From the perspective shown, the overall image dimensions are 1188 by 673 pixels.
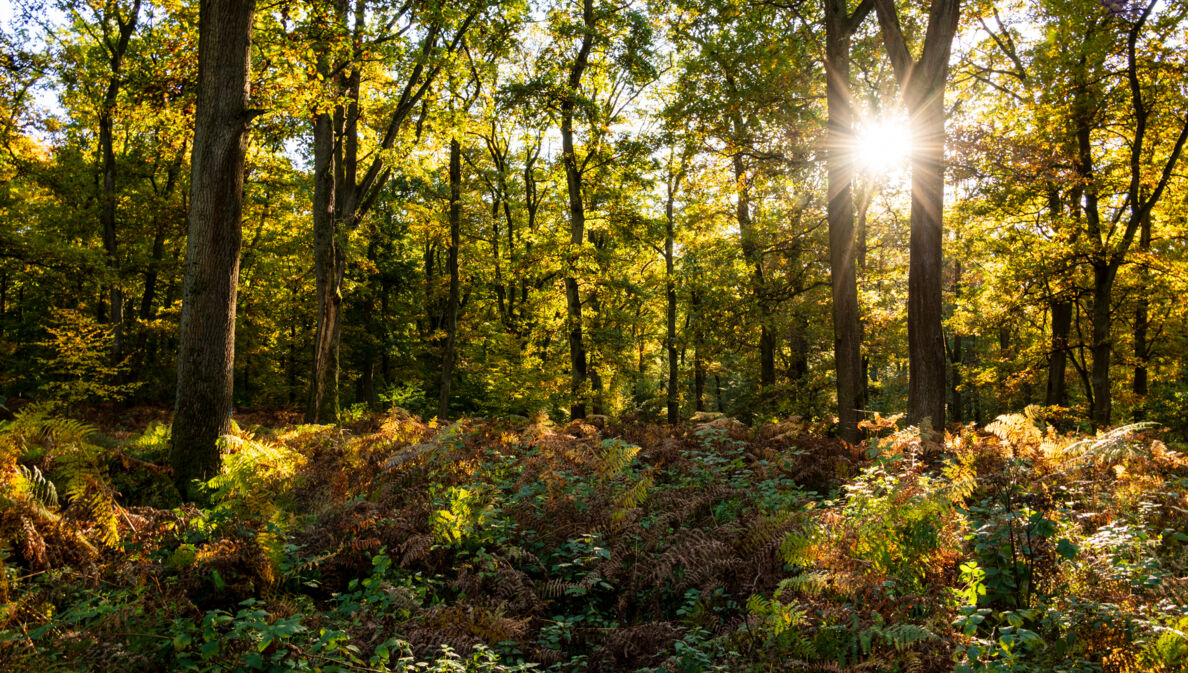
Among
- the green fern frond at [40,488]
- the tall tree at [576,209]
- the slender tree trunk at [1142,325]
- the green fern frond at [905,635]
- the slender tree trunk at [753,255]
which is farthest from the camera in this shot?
the tall tree at [576,209]

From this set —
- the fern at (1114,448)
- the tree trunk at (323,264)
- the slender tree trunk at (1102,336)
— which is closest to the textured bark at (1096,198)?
the slender tree trunk at (1102,336)

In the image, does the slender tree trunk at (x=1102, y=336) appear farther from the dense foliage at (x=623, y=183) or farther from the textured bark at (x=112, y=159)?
the textured bark at (x=112, y=159)

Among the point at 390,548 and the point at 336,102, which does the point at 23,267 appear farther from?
the point at 390,548

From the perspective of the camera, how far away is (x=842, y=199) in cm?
1007

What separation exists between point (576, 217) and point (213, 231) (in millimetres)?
10793

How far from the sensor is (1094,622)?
8.91ft

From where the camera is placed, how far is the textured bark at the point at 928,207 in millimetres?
8078

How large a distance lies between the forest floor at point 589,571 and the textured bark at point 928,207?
2626 millimetres

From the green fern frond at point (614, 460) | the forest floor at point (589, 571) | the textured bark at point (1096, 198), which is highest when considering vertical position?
the textured bark at point (1096, 198)

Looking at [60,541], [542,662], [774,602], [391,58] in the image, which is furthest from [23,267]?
[774,602]

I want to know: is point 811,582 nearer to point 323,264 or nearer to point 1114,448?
point 1114,448

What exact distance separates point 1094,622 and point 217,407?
6.81 m

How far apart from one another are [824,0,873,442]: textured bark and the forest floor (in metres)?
4.42

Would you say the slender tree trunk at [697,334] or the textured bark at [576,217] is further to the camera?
the textured bark at [576,217]
